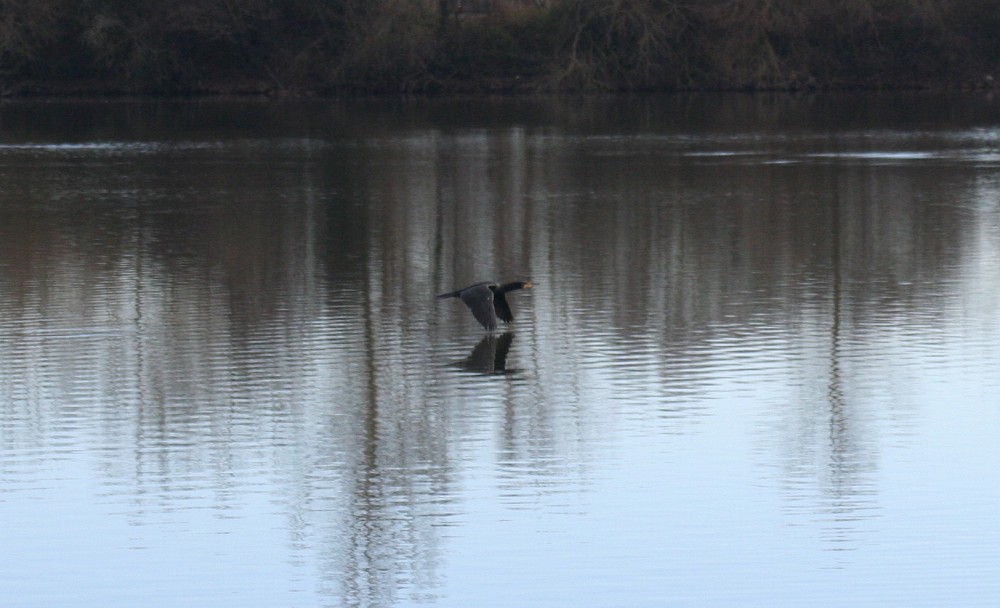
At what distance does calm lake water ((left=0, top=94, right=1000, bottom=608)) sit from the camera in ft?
25.4

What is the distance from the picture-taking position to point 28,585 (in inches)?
295

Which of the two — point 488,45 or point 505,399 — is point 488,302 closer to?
point 505,399

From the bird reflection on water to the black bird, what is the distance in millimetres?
125

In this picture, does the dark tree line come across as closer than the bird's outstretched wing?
No

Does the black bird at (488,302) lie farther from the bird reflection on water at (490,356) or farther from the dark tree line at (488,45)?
the dark tree line at (488,45)

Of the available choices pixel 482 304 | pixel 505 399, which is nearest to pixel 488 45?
pixel 482 304

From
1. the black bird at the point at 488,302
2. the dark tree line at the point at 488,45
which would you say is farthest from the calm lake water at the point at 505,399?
the dark tree line at the point at 488,45

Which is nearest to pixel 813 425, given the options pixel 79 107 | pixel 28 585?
pixel 28 585

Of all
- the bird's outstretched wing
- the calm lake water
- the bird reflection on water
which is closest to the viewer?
the calm lake water

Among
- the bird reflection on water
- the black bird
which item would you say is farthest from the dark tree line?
the bird reflection on water

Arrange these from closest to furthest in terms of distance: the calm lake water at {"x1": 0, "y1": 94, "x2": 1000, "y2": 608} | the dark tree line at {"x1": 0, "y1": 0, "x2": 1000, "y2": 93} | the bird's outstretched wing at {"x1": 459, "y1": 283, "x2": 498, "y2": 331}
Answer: the calm lake water at {"x1": 0, "y1": 94, "x2": 1000, "y2": 608} → the bird's outstretched wing at {"x1": 459, "y1": 283, "x2": 498, "y2": 331} → the dark tree line at {"x1": 0, "y1": 0, "x2": 1000, "y2": 93}

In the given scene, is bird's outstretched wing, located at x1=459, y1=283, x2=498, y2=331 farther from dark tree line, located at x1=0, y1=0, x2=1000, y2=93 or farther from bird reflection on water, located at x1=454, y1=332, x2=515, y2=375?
dark tree line, located at x1=0, y1=0, x2=1000, y2=93

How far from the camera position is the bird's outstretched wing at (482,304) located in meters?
12.9

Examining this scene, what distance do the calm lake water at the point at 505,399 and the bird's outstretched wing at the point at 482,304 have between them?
0.22 m
